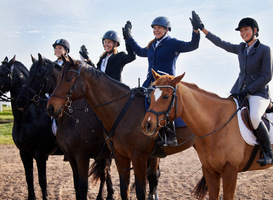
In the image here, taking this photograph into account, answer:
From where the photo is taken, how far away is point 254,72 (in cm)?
440

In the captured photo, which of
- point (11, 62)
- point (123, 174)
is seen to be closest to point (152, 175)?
point (123, 174)

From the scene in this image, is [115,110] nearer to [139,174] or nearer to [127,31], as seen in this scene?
[139,174]

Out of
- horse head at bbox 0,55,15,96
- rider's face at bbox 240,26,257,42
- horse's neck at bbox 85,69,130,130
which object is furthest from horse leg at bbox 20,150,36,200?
rider's face at bbox 240,26,257,42

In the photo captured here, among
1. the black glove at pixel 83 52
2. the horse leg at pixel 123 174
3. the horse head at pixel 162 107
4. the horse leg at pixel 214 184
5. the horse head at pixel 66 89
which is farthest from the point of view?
the black glove at pixel 83 52

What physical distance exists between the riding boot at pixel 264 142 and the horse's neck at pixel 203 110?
0.44 metres

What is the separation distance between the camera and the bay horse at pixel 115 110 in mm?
4398

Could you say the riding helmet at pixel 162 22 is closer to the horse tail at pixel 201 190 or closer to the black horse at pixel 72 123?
the black horse at pixel 72 123

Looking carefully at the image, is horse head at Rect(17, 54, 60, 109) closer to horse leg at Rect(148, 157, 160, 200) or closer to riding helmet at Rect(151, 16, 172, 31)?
riding helmet at Rect(151, 16, 172, 31)

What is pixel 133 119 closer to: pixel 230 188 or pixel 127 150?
pixel 127 150

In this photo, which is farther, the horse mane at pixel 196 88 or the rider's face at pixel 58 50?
the rider's face at pixel 58 50

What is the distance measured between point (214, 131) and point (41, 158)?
3648mm

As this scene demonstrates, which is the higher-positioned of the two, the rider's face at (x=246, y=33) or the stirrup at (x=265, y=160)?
the rider's face at (x=246, y=33)

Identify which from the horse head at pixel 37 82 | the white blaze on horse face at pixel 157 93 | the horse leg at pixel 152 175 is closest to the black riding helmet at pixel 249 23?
the white blaze on horse face at pixel 157 93

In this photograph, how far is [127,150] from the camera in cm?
455
